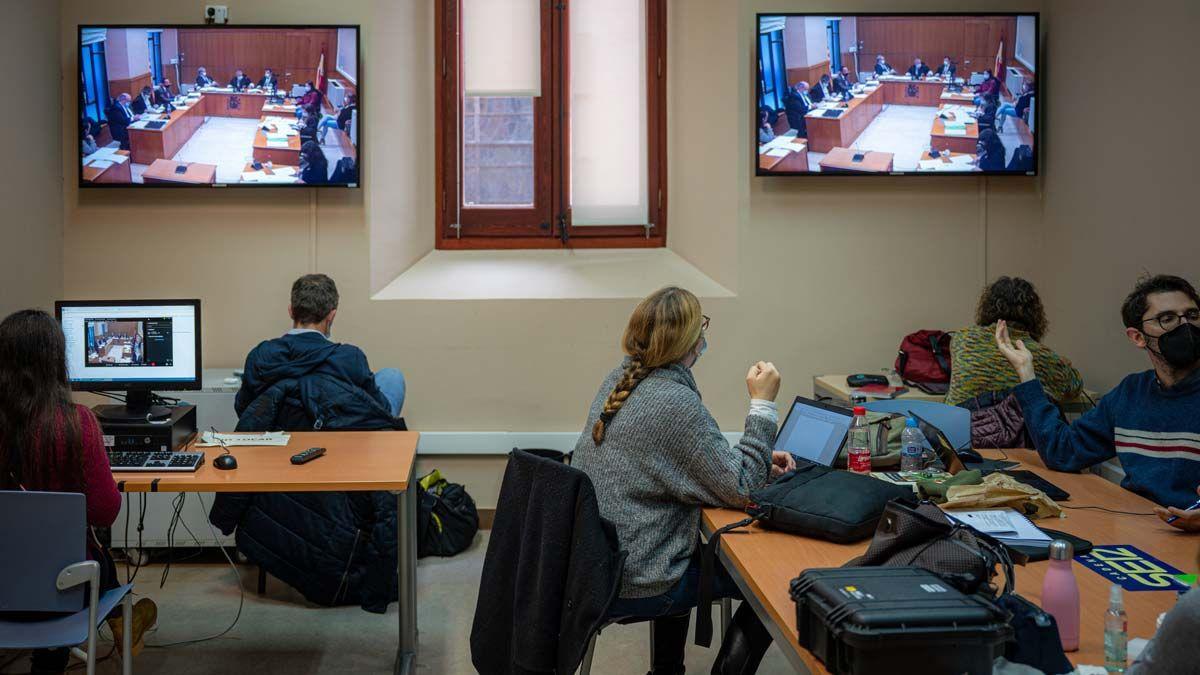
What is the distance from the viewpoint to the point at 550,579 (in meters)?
2.37

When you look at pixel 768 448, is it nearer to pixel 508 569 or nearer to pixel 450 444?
pixel 508 569

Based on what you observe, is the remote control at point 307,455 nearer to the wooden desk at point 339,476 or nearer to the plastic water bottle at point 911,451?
the wooden desk at point 339,476

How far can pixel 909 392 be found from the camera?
440 cm

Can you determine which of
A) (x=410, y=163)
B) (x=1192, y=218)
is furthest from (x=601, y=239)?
(x=1192, y=218)

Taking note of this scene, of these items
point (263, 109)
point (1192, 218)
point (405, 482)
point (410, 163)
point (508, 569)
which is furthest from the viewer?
point (410, 163)

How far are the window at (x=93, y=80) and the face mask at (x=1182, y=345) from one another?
175 inches

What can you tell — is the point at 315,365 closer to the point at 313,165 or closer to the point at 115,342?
the point at 115,342

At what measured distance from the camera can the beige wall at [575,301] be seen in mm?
4871

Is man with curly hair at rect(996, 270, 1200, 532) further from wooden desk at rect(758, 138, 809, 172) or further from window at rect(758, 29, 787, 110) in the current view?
window at rect(758, 29, 787, 110)

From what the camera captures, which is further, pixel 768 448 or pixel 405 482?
pixel 405 482

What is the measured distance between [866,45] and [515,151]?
1.85 metres

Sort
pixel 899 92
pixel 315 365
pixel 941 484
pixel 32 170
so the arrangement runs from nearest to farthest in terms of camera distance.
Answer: pixel 941 484 → pixel 315 365 → pixel 32 170 → pixel 899 92

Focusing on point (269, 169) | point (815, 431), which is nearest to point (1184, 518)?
point (815, 431)

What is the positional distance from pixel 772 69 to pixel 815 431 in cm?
243
